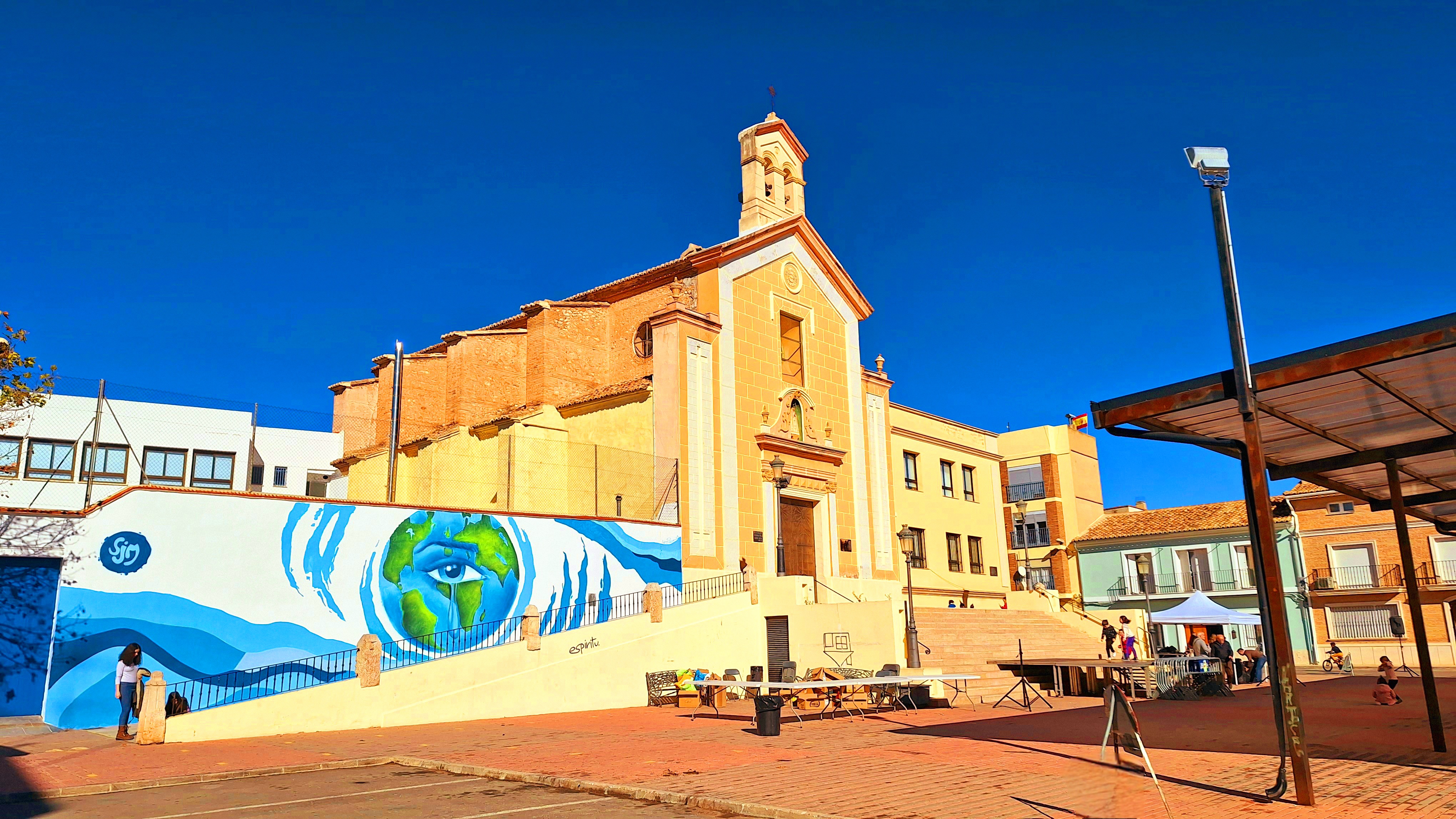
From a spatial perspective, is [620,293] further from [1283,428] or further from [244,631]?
[1283,428]

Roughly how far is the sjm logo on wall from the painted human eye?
5308 mm

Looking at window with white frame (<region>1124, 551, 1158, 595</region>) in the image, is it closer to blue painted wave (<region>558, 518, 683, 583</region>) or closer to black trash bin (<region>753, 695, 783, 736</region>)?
blue painted wave (<region>558, 518, 683, 583</region>)

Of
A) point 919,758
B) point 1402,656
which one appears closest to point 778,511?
point 919,758

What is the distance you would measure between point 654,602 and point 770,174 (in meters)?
17.3

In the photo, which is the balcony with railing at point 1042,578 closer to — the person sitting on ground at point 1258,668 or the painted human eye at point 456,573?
the person sitting on ground at point 1258,668

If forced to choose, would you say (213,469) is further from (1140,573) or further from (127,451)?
(1140,573)

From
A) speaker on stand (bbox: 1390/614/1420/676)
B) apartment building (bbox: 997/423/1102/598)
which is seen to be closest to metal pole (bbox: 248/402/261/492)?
apartment building (bbox: 997/423/1102/598)

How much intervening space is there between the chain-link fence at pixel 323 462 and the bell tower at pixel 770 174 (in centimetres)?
953

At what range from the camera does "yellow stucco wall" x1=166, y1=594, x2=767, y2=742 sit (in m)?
15.8

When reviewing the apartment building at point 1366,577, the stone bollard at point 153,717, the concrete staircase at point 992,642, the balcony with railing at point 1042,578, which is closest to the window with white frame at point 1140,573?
the balcony with railing at point 1042,578

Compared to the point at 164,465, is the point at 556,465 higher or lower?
lower

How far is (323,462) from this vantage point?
36906 millimetres

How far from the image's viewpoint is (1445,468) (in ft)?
43.6

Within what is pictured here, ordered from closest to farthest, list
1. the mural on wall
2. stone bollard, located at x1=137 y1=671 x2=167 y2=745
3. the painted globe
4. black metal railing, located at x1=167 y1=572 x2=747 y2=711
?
stone bollard, located at x1=137 y1=671 x2=167 y2=745 → the mural on wall → black metal railing, located at x1=167 y1=572 x2=747 y2=711 → the painted globe
